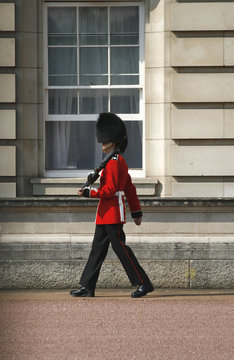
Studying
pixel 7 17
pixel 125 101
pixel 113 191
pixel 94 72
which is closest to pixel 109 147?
pixel 113 191

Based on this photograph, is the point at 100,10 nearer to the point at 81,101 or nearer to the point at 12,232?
the point at 81,101

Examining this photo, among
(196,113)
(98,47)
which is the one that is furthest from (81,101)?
(196,113)

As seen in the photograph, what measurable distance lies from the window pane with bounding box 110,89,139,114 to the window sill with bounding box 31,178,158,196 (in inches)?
32.6

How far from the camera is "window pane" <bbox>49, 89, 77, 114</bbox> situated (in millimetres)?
9602

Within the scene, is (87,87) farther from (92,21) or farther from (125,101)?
(92,21)

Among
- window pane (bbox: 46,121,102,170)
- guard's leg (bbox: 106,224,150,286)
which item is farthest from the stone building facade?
guard's leg (bbox: 106,224,150,286)

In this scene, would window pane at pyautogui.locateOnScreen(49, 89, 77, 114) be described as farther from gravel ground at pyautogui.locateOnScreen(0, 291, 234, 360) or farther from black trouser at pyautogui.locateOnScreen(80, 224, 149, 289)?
gravel ground at pyautogui.locateOnScreen(0, 291, 234, 360)

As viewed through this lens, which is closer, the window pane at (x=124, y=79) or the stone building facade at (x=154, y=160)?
the stone building facade at (x=154, y=160)

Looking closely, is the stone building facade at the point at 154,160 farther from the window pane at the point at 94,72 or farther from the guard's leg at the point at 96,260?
the guard's leg at the point at 96,260

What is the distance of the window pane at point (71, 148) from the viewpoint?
963 cm

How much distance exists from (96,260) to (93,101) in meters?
2.23

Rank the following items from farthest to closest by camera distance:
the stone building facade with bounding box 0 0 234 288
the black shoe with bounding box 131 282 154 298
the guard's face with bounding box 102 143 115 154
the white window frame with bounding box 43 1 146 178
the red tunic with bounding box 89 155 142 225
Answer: the white window frame with bounding box 43 1 146 178 → the stone building facade with bounding box 0 0 234 288 → the guard's face with bounding box 102 143 115 154 → the black shoe with bounding box 131 282 154 298 → the red tunic with bounding box 89 155 142 225

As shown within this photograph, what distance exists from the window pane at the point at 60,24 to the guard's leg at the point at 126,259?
2562mm

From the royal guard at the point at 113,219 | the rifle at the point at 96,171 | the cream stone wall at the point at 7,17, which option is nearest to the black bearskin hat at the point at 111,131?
the royal guard at the point at 113,219
